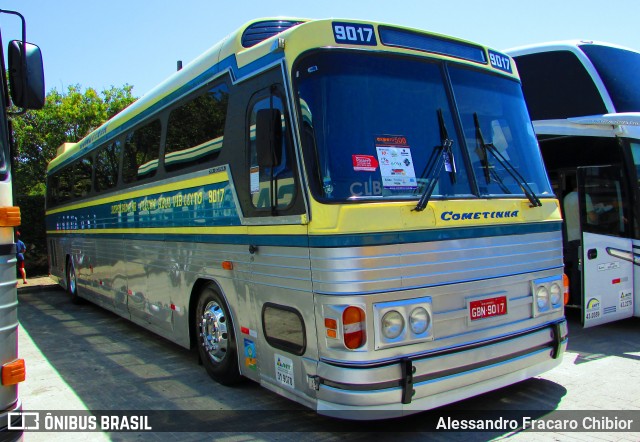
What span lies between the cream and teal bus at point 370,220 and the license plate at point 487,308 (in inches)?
0.7

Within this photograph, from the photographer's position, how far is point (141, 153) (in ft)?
23.6

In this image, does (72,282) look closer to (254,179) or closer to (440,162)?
(254,179)

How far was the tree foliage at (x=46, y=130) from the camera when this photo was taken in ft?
65.0

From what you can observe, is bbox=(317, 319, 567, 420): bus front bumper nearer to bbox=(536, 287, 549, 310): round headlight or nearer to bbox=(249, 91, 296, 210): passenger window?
bbox=(536, 287, 549, 310): round headlight

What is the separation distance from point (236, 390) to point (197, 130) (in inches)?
109

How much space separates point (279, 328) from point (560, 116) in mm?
5798

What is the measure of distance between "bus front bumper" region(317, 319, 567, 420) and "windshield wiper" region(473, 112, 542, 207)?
1.23m

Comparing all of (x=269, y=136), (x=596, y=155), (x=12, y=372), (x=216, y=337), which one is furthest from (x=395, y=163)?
(x=596, y=155)

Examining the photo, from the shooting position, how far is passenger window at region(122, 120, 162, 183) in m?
6.74

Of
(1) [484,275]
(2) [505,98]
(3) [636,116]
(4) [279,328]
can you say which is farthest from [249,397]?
(3) [636,116]

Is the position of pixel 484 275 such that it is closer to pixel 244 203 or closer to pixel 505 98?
pixel 505 98

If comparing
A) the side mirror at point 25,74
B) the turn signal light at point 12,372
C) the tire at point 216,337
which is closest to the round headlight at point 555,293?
the tire at point 216,337

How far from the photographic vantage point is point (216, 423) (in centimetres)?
451

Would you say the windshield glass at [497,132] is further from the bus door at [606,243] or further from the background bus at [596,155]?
the background bus at [596,155]
